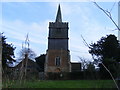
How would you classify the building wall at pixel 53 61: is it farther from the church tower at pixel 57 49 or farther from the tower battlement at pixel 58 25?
the tower battlement at pixel 58 25

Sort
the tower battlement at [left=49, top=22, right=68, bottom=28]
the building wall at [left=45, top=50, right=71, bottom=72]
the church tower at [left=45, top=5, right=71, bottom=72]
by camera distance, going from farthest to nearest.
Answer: the tower battlement at [left=49, top=22, right=68, bottom=28], the church tower at [left=45, top=5, right=71, bottom=72], the building wall at [left=45, top=50, right=71, bottom=72]

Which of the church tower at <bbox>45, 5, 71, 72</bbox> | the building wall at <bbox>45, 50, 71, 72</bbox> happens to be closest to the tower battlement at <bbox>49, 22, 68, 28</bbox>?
the church tower at <bbox>45, 5, 71, 72</bbox>

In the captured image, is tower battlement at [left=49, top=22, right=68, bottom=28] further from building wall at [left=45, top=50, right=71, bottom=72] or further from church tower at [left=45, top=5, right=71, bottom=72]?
building wall at [left=45, top=50, right=71, bottom=72]

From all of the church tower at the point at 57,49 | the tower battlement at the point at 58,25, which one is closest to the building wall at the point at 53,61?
the church tower at the point at 57,49

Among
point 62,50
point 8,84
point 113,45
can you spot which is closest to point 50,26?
point 62,50

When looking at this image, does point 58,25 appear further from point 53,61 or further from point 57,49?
point 53,61

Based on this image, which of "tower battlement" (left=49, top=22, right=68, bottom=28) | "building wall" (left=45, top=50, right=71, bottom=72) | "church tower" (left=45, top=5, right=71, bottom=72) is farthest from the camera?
"tower battlement" (left=49, top=22, right=68, bottom=28)

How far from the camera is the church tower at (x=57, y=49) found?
1594 inches

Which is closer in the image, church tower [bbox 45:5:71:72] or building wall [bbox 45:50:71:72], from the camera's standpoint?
building wall [bbox 45:50:71:72]

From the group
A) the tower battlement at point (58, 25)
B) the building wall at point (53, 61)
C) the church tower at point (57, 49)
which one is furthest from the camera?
the tower battlement at point (58, 25)

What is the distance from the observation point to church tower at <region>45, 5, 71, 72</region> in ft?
133

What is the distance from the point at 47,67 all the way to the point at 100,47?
9.76 m

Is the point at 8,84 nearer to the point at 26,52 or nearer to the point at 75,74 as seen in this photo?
the point at 26,52

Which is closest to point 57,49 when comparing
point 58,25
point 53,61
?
point 53,61
